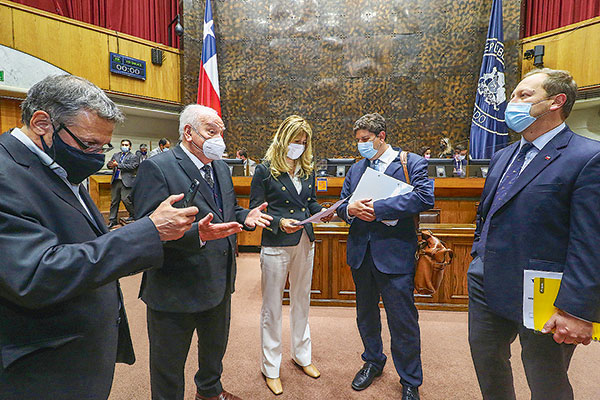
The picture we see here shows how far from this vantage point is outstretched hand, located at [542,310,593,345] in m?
1.08

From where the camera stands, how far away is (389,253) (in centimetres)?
188

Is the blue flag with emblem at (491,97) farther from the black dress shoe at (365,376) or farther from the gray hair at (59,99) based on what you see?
the gray hair at (59,99)

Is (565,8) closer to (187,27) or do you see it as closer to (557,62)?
(557,62)

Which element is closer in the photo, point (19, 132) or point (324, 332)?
point (19, 132)

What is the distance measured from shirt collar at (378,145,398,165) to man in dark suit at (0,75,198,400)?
4.58 feet

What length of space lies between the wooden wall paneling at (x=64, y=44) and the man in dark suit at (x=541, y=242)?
7.58 meters

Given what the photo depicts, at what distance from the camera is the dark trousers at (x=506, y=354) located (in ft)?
3.89

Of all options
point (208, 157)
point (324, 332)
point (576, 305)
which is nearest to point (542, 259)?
point (576, 305)

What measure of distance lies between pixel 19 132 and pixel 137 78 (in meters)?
7.39

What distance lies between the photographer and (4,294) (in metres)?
0.76

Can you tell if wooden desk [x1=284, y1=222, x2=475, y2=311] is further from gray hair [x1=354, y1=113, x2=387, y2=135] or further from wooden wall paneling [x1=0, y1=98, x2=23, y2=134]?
wooden wall paneling [x1=0, y1=98, x2=23, y2=134]

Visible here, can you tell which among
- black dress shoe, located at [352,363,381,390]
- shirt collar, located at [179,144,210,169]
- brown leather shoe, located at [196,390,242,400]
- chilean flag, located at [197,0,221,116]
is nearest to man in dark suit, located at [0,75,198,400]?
shirt collar, located at [179,144,210,169]

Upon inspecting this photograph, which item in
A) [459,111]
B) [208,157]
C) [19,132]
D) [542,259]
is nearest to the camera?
[19,132]

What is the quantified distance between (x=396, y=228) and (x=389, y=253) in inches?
6.0
